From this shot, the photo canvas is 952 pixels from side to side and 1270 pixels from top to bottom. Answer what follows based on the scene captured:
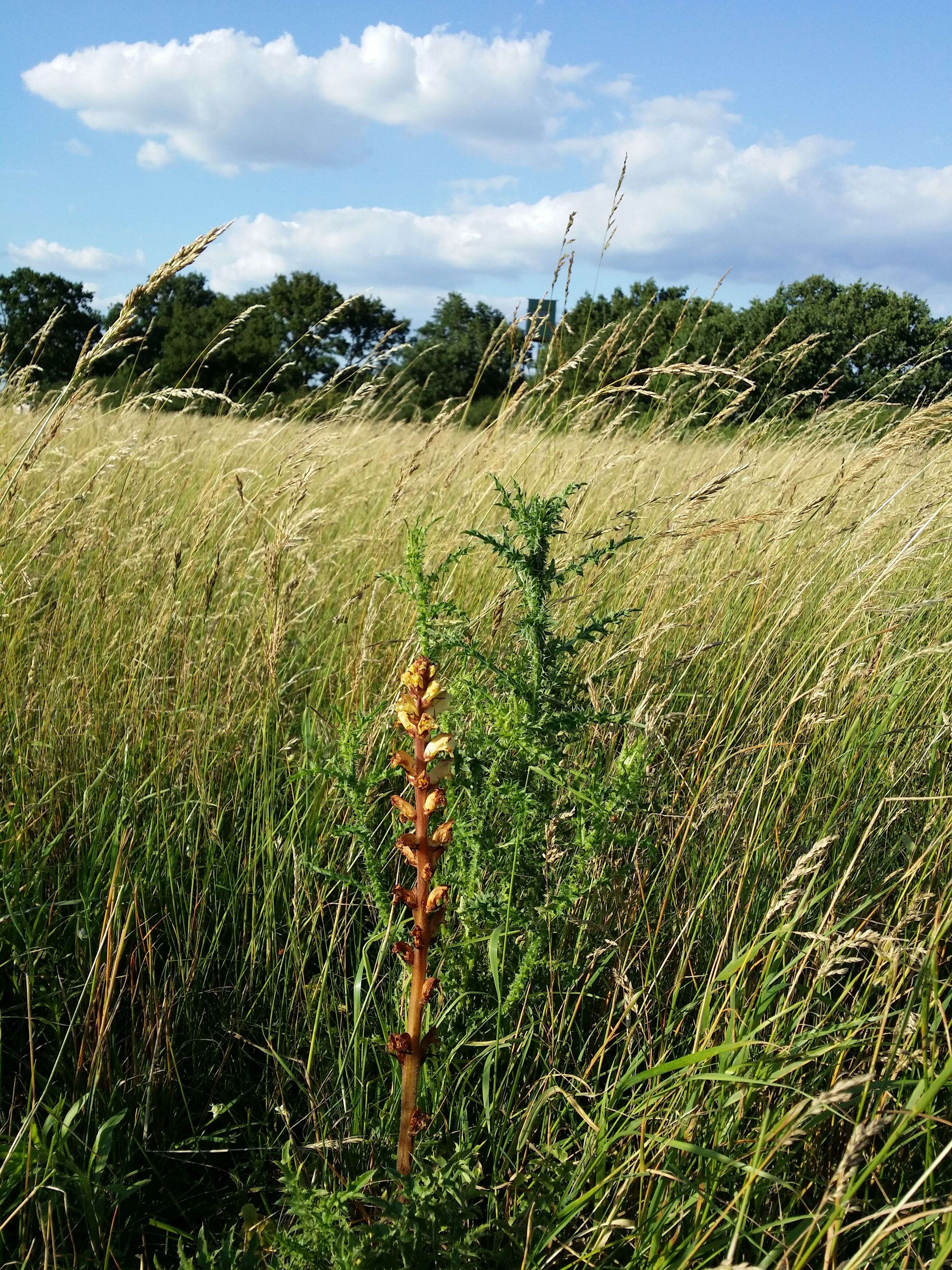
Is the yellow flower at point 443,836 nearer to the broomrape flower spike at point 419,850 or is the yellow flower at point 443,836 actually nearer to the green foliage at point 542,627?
the broomrape flower spike at point 419,850

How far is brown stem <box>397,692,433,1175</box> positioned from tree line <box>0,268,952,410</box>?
133cm

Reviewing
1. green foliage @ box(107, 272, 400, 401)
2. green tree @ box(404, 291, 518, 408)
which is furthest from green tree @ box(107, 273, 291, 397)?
green tree @ box(404, 291, 518, 408)

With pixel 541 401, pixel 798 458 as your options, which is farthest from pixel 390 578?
pixel 798 458

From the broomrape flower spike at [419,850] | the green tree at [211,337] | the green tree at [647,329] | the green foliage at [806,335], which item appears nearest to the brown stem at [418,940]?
the broomrape flower spike at [419,850]

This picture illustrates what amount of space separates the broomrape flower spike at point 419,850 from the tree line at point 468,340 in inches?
50.2

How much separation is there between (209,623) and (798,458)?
2274 mm

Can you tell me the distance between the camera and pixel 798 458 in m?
3.21

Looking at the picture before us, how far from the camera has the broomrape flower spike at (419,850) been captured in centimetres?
99

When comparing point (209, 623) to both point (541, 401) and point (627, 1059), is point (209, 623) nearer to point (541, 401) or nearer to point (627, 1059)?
point (627, 1059)

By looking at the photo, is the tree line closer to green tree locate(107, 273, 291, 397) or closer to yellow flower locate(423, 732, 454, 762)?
green tree locate(107, 273, 291, 397)

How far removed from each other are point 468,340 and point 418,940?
20628mm

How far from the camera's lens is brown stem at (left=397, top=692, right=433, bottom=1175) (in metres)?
0.98

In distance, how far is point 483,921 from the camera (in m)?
1.31

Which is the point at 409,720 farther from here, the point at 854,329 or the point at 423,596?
the point at 854,329
